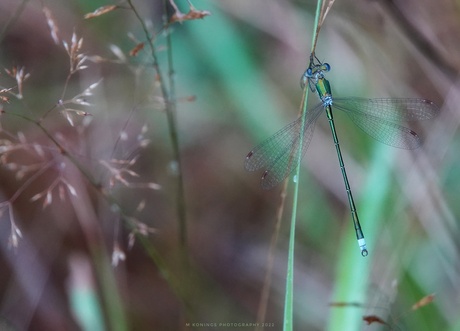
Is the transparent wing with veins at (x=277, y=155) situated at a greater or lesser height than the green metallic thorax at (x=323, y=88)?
lesser

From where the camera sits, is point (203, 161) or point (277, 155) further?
point (203, 161)

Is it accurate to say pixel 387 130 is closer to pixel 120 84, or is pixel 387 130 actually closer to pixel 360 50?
pixel 360 50

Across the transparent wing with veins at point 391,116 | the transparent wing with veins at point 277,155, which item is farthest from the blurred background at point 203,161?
the transparent wing with veins at point 277,155

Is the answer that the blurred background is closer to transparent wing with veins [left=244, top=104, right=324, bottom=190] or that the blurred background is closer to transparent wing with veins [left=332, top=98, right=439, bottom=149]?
transparent wing with veins [left=332, top=98, right=439, bottom=149]

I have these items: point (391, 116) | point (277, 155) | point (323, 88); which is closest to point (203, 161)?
point (277, 155)

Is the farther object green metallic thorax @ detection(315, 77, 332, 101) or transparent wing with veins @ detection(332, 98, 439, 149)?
green metallic thorax @ detection(315, 77, 332, 101)

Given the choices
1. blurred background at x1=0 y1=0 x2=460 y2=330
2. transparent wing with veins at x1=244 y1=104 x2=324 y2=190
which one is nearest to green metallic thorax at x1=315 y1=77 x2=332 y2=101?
blurred background at x1=0 y1=0 x2=460 y2=330

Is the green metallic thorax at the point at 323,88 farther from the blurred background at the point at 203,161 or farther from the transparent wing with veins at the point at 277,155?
the transparent wing with veins at the point at 277,155

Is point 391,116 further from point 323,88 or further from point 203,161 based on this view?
point 203,161
